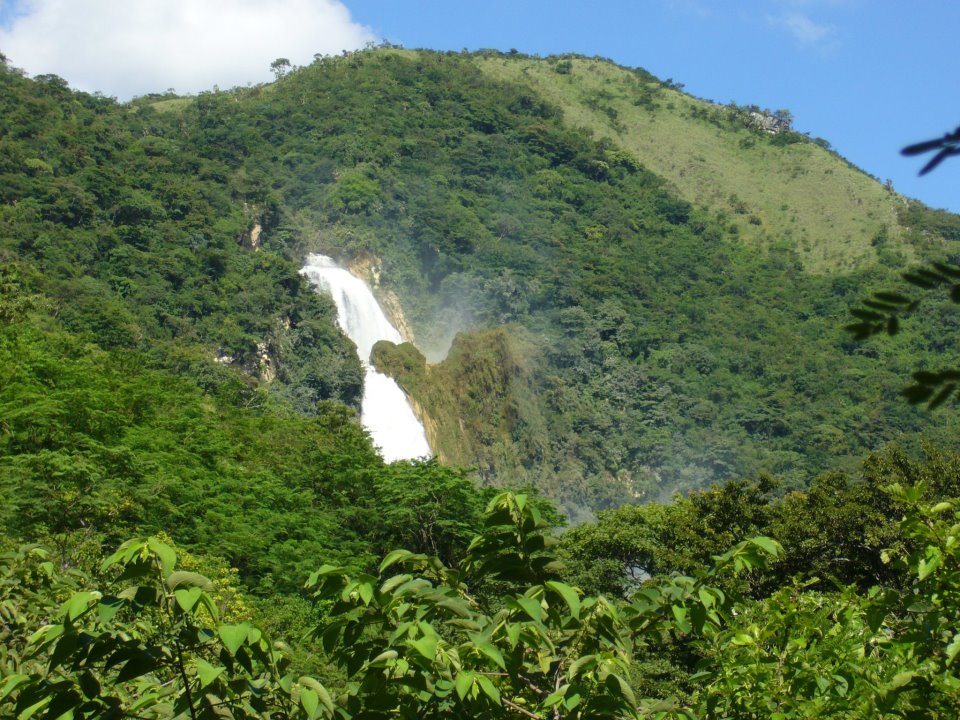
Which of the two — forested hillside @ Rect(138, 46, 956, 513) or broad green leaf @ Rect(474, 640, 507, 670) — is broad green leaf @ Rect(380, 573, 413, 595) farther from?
forested hillside @ Rect(138, 46, 956, 513)

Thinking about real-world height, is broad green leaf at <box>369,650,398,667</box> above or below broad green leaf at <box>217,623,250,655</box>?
below

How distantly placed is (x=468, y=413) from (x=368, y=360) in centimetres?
615

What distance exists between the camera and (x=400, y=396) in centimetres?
5788

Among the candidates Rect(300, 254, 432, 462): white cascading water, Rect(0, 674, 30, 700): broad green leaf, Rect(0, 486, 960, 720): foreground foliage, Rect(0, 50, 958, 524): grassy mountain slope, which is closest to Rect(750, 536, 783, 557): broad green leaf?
Rect(0, 486, 960, 720): foreground foliage

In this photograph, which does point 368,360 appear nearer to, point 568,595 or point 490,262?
point 490,262

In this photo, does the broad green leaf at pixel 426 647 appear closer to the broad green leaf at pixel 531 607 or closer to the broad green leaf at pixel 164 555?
the broad green leaf at pixel 531 607

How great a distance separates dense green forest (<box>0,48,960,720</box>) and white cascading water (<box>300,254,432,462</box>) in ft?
3.41

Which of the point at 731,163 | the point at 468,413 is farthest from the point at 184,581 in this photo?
the point at 731,163

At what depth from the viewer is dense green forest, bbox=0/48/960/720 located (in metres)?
3.72

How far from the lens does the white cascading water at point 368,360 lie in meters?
55.5

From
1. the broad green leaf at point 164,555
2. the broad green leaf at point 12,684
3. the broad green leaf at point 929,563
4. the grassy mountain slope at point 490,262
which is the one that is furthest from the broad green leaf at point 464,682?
the grassy mountain slope at point 490,262

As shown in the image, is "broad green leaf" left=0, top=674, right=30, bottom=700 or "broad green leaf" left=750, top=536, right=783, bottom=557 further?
"broad green leaf" left=750, top=536, right=783, bottom=557

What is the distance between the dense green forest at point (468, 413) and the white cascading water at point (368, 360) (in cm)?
104

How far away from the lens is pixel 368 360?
60.3m
